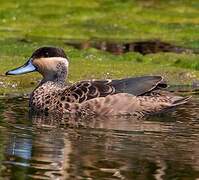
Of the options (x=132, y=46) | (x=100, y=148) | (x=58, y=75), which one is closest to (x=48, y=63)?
(x=58, y=75)

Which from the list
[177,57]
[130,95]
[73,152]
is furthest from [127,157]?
[177,57]

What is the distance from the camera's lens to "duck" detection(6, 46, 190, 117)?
18078mm

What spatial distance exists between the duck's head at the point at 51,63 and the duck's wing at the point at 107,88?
738mm

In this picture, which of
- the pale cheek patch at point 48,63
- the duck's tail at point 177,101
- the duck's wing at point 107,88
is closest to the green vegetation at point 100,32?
the pale cheek patch at point 48,63

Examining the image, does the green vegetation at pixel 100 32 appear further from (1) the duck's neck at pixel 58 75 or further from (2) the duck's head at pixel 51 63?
(1) the duck's neck at pixel 58 75

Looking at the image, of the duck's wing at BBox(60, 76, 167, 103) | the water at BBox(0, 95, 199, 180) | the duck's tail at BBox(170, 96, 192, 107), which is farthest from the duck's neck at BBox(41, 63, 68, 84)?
the duck's tail at BBox(170, 96, 192, 107)

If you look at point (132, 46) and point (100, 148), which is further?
point (132, 46)

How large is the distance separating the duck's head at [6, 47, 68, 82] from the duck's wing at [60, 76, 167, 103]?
74 cm

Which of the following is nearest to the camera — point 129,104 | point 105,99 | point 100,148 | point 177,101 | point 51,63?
point 100,148

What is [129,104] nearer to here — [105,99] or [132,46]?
[105,99]

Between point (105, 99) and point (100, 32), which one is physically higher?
point (100, 32)

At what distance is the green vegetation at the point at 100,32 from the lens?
26.2 meters

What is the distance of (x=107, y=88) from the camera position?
18.2 metres

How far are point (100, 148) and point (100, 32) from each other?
25292 mm
